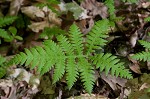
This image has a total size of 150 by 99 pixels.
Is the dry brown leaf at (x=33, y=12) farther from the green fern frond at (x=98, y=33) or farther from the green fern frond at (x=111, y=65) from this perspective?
the green fern frond at (x=111, y=65)

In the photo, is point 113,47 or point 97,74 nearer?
point 97,74

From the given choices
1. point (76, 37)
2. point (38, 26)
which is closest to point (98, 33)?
point (76, 37)

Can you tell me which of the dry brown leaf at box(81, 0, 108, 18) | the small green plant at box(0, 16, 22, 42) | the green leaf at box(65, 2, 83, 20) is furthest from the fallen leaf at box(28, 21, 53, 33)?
the dry brown leaf at box(81, 0, 108, 18)

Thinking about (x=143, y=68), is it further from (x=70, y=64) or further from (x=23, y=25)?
(x=23, y=25)

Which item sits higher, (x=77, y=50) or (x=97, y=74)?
(x=77, y=50)

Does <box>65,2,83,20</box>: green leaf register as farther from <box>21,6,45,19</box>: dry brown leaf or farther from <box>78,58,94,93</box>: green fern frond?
<box>78,58,94,93</box>: green fern frond

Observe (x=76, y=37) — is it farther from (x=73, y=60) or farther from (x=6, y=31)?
(x=6, y=31)

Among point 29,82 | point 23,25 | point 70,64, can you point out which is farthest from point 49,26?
point 70,64

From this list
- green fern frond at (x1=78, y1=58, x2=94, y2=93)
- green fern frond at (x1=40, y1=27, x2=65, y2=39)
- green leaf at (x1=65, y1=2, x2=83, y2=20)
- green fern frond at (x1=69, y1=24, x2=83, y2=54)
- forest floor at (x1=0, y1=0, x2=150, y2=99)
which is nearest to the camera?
green fern frond at (x1=78, y1=58, x2=94, y2=93)

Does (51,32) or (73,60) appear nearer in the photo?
(73,60)
